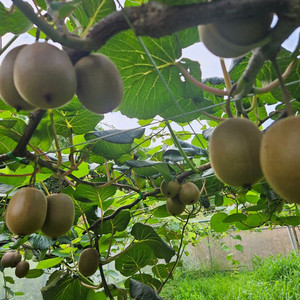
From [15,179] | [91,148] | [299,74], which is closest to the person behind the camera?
[299,74]

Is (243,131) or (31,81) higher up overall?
(31,81)

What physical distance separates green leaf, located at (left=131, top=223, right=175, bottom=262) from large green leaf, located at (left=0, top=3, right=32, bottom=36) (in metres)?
1.05

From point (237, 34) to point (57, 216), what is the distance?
59cm

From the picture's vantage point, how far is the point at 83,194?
1217 mm

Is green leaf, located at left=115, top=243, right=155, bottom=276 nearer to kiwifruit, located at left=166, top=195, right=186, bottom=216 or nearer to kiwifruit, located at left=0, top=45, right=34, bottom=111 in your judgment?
kiwifruit, located at left=166, top=195, right=186, bottom=216

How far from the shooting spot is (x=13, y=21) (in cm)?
48

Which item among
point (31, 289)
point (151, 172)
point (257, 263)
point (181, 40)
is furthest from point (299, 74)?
point (257, 263)

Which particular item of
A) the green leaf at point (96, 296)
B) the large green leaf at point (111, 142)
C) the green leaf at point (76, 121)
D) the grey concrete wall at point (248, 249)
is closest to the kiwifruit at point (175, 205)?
the large green leaf at point (111, 142)

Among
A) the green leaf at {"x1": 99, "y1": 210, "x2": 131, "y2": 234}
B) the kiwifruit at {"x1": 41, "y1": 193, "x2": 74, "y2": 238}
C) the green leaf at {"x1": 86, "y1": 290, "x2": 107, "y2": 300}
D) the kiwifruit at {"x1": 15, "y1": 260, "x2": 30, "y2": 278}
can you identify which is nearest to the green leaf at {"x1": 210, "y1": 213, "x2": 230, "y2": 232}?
the green leaf at {"x1": 99, "y1": 210, "x2": 131, "y2": 234}

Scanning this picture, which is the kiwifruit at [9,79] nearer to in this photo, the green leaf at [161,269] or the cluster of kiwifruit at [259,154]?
the cluster of kiwifruit at [259,154]

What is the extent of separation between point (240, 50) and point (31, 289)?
4.51 metres

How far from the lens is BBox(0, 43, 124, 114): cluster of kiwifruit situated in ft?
1.37

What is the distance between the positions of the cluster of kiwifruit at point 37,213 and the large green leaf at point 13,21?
39 cm

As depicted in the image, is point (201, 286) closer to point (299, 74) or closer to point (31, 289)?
point (31, 289)
